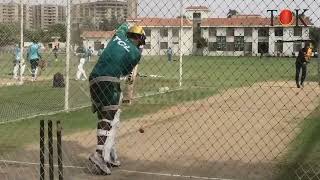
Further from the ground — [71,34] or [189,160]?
[71,34]

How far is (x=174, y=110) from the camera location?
13922 mm

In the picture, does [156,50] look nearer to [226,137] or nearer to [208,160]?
[208,160]

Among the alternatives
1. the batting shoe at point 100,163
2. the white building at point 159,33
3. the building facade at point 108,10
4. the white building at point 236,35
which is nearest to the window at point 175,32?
the white building at point 159,33

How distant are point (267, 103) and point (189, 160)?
7.69 metres

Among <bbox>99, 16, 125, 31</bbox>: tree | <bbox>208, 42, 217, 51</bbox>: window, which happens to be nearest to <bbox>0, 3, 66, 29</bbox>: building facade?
<bbox>99, 16, 125, 31</bbox>: tree

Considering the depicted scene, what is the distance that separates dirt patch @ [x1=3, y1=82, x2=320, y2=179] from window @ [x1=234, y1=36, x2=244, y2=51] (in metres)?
1.55

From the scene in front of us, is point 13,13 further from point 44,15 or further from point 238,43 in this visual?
point 238,43

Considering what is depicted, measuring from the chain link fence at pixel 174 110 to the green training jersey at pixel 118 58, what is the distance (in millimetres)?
186

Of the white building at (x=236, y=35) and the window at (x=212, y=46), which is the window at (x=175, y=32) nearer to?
the white building at (x=236, y=35)

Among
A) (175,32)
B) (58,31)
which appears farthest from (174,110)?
(175,32)

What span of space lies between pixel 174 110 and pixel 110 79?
7054 millimetres

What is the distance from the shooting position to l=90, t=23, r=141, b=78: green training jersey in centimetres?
691

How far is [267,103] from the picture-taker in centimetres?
1536

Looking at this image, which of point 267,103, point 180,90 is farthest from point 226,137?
point 180,90
